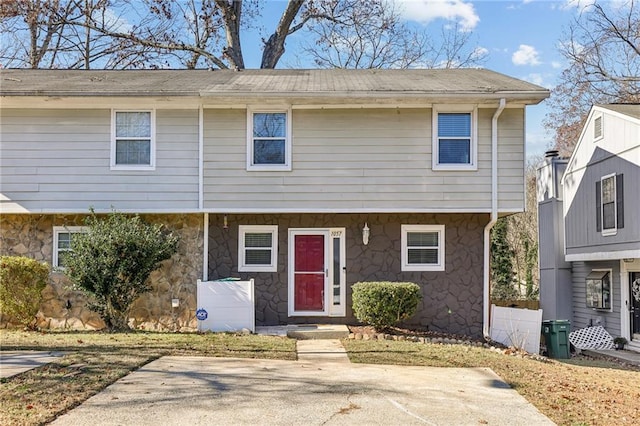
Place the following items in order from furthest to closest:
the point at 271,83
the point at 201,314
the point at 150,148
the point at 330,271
A: 1. the point at 271,83
2. the point at 330,271
3. the point at 150,148
4. the point at 201,314

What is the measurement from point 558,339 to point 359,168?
567 centimetres

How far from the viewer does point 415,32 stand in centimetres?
2314

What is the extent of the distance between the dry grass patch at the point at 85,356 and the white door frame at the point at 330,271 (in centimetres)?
178

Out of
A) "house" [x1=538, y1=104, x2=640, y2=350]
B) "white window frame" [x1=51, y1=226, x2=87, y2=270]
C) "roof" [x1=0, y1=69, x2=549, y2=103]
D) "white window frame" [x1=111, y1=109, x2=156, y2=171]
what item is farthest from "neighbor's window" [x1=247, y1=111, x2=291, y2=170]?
"house" [x1=538, y1=104, x2=640, y2=350]

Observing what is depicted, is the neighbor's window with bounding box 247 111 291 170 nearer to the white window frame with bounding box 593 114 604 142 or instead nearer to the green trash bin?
the green trash bin

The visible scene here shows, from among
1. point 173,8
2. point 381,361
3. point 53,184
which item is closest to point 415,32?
point 173,8

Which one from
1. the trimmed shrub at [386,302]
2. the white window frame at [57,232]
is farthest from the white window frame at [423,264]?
the white window frame at [57,232]

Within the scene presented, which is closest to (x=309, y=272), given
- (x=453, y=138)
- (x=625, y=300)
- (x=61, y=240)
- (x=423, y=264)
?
(x=423, y=264)

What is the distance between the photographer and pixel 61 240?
11.8 metres

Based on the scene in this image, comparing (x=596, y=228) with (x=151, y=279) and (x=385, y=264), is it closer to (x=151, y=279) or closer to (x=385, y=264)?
(x=385, y=264)

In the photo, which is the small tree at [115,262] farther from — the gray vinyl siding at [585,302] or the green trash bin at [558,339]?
the gray vinyl siding at [585,302]

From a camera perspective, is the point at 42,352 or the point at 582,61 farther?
the point at 582,61

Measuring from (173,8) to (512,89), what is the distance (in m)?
14.8

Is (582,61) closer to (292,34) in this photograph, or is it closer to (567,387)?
(292,34)
